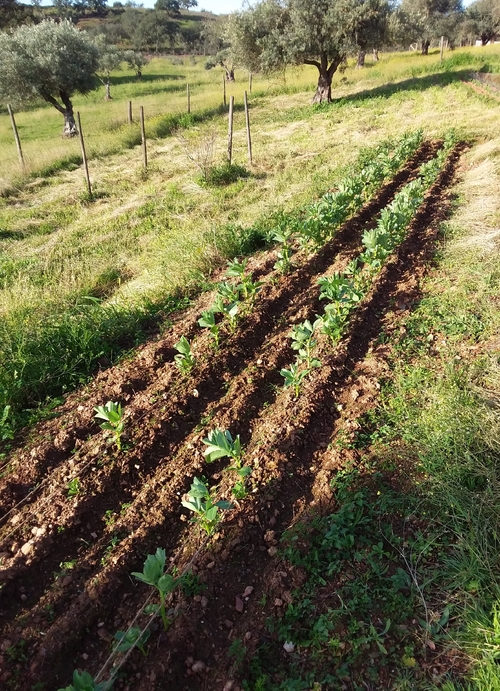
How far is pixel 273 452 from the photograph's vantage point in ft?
11.6


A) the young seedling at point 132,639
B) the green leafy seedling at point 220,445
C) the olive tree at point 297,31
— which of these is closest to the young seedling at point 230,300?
the green leafy seedling at point 220,445

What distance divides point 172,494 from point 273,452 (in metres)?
0.89

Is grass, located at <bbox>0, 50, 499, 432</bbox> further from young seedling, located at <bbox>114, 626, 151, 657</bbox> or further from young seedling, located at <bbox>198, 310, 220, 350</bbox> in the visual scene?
young seedling, located at <bbox>114, 626, 151, 657</bbox>

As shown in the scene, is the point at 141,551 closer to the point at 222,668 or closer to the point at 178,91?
the point at 222,668

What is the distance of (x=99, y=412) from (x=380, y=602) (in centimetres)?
257

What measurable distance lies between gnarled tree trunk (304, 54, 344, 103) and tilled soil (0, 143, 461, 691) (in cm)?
1899

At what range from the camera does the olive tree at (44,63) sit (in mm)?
16622

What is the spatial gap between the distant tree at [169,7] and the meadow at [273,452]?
93.5 m

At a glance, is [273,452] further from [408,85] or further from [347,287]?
[408,85]

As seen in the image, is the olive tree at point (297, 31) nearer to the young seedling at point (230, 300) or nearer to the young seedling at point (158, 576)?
the young seedling at point (230, 300)

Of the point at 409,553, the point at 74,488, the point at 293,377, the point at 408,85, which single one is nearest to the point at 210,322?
the point at 293,377

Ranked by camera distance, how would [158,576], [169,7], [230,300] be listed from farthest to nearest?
[169,7], [230,300], [158,576]

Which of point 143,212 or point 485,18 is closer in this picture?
point 143,212

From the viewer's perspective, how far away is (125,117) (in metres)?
20.7
